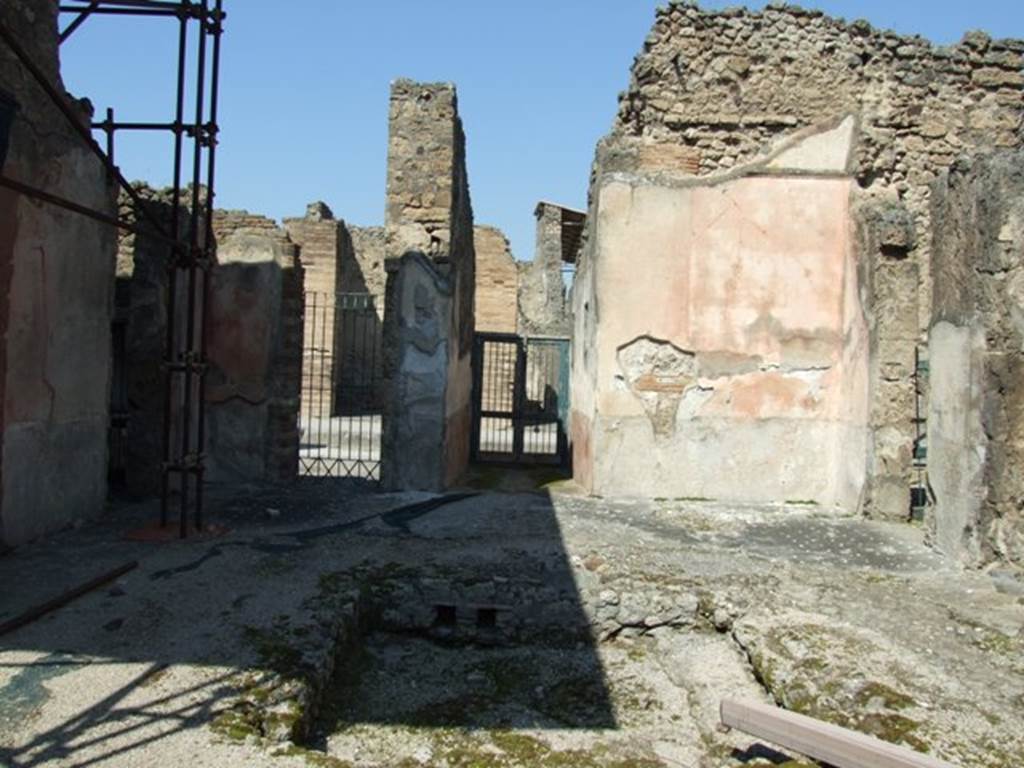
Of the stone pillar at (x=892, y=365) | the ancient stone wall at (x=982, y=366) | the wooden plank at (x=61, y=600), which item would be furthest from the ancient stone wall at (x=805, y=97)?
the wooden plank at (x=61, y=600)

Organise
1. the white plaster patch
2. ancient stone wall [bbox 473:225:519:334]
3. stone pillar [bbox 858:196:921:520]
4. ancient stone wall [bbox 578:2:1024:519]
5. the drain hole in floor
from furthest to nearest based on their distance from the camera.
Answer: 1. ancient stone wall [bbox 473:225:519:334]
2. ancient stone wall [bbox 578:2:1024:519]
3. the white plaster patch
4. stone pillar [bbox 858:196:921:520]
5. the drain hole in floor

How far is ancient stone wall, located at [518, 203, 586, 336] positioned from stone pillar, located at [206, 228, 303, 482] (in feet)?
40.4

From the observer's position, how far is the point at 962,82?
8.74 metres

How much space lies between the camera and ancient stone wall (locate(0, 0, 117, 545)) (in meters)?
5.46

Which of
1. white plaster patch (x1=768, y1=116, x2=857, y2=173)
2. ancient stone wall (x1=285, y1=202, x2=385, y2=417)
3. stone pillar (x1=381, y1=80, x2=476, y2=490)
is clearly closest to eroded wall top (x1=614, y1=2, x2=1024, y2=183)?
white plaster patch (x1=768, y1=116, x2=857, y2=173)

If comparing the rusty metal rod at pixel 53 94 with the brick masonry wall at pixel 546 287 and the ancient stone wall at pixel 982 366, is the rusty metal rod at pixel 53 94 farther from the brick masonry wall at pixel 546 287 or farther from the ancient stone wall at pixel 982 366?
the brick masonry wall at pixel 546 287

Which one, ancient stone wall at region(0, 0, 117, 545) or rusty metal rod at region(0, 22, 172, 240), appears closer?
rusty metal rod at region(0, 22, 172, 240)

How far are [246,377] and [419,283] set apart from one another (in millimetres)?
2052

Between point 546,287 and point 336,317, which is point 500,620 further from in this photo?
point 546,287

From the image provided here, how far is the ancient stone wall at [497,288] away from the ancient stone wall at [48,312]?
550 inches

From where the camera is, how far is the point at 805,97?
8453 mm

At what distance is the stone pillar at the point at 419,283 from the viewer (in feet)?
25.8

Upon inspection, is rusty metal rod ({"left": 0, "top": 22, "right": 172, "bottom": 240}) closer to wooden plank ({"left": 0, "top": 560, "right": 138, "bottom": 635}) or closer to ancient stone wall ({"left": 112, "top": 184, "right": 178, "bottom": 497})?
ancient stone wall ({"left": 112, "top": 184, "right": 178, "bottom": 497})

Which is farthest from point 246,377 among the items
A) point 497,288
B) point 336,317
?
point 497,288
